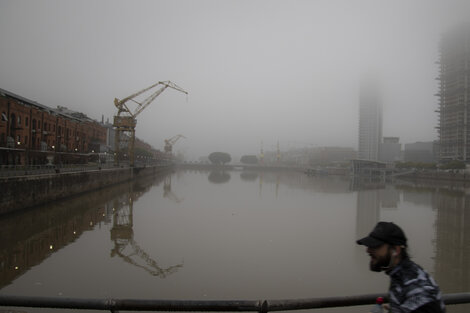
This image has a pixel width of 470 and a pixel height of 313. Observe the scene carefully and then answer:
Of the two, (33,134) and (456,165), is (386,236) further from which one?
(456,165)

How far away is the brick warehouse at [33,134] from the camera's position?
27.3 metres

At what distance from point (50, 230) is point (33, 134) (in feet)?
78.5

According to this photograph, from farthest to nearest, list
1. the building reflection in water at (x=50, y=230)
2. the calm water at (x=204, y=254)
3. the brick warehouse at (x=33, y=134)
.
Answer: the brick warehouse at (x=33, y=134)
the building reflection in water at (x=50, y=230)
the calm water at (x=204, y=254)

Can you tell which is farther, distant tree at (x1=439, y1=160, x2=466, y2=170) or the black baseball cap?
distant tree at (x1=439, y1=160, x2=466, y2=170)

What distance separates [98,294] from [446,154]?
3296 inches

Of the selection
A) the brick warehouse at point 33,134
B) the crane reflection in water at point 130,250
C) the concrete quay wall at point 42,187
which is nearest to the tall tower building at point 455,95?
the concrete quay wall at point 42,187

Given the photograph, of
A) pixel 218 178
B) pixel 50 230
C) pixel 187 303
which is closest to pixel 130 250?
pixel 50 230

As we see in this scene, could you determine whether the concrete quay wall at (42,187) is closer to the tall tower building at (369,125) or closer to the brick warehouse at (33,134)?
the brick warehouse at (33,134)

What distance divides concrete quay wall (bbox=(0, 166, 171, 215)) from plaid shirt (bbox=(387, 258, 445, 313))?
1776 cm

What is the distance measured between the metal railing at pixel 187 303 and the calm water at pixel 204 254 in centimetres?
559

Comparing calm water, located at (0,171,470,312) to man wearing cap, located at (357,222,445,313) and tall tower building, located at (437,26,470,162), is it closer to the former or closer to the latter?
man wearing cap, located at (357,222,445,313)

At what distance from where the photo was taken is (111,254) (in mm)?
10805

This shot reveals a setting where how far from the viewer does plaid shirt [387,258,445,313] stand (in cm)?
172

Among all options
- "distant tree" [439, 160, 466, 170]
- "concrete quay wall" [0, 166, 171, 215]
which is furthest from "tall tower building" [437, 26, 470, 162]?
"concrete quay wall" [0, 166, 171, 215]
